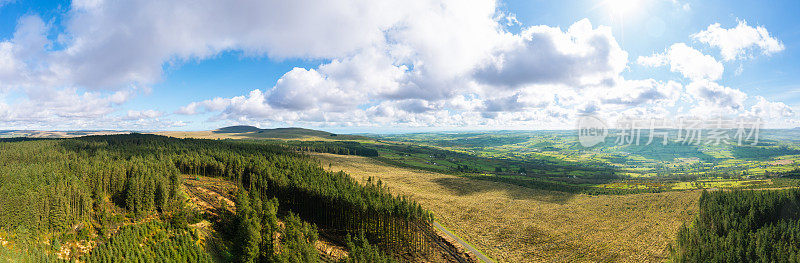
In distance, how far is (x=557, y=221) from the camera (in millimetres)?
89062

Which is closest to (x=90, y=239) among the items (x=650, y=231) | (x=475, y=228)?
(x=475, y=228)

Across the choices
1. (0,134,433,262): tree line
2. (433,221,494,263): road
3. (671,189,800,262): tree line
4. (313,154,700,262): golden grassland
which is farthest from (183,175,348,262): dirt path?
(671,189,800,262): tree line

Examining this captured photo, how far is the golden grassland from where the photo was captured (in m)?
67.3

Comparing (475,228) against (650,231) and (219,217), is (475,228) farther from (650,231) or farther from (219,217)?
(219,217)

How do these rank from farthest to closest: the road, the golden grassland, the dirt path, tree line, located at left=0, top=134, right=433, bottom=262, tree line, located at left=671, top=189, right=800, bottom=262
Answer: the dirt path
the golden grassland
the road
tree line, located at left=671, top=189, right=800, bottom=262
tree line, located at left=0, top=134, right=433, bottom=262

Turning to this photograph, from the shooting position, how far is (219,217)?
73500mm

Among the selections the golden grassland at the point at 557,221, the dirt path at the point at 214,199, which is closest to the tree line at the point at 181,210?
the dirt path at the point at 214,199

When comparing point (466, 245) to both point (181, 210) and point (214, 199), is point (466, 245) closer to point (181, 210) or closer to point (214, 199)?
point (181, 210)

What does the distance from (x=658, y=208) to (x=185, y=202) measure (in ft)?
474

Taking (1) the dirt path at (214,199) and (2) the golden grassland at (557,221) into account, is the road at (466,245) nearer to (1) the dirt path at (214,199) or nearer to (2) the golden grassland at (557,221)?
(2) the golden grassland at (557,221)

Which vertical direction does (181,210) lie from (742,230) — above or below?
above

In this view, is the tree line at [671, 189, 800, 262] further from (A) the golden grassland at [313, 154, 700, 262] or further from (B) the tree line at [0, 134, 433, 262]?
(B) the tree line at [0, 134, 433, 262]

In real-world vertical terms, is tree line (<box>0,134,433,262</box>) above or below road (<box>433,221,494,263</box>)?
above

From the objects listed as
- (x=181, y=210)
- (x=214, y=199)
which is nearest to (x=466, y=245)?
(x=181, y=210)
